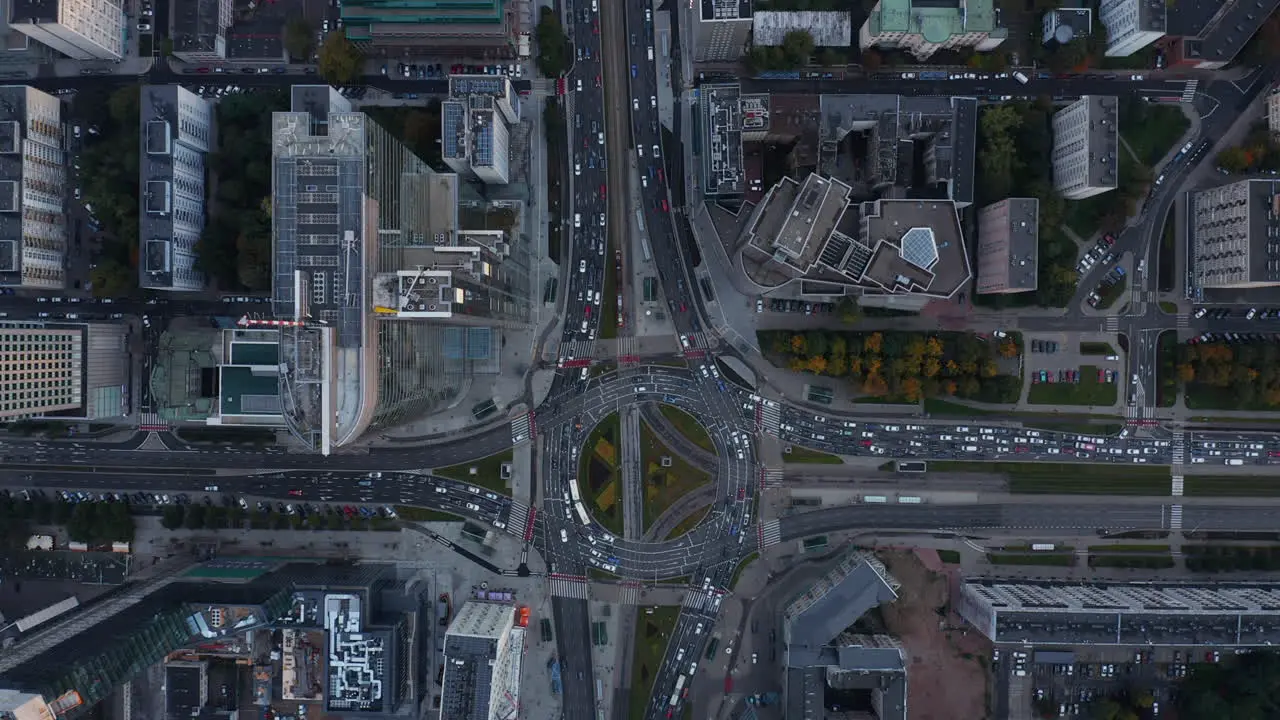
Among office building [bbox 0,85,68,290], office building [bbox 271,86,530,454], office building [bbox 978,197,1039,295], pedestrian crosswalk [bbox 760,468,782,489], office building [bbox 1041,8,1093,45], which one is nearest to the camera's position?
office building [bbox 271,86,530,454]

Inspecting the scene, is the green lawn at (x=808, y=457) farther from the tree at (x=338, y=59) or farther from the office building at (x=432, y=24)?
the tree at (x=338, y=59)

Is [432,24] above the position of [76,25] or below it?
above

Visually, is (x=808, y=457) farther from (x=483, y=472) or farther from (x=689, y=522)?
(x=483, y=472)

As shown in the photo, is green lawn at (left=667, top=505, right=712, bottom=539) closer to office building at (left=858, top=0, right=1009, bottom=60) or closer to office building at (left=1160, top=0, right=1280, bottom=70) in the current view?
office building at (left=858, top=0, right=1009, bottom=60)

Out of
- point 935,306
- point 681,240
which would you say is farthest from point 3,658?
point 935,306

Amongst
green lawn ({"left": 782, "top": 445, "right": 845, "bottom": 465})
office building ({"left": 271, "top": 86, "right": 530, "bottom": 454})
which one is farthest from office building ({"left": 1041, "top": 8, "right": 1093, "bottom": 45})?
office building ({"left": 271, "top": 86, "right": 530, "bottom": 454})

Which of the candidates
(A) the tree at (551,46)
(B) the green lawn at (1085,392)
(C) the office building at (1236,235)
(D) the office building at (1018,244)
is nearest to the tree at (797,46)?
(A) the tree at (551,46)

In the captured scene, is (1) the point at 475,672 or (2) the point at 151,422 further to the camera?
(2) the point at 151,422

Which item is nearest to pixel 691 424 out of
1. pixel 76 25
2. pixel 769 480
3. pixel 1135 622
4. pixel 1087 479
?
pixel 769 480
